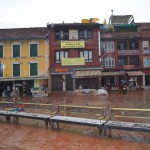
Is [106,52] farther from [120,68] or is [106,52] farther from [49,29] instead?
[49,29]

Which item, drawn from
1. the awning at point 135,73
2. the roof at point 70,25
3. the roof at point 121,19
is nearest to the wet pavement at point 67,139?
the roof at point 70,25

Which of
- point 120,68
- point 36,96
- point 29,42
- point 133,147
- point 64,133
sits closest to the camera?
point 133,147

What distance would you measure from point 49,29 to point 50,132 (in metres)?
25.2

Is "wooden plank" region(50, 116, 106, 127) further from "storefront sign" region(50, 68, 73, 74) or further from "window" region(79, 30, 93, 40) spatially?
"window" region(79, 30, 93, 40)

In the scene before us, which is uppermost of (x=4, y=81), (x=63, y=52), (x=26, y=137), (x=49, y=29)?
(x=49, y=29)

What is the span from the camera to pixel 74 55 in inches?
1275

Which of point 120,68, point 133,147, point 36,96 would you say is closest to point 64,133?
point 133,147

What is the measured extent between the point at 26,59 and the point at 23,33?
3.91 metres

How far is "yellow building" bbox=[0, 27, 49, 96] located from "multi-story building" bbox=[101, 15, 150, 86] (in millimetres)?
10704

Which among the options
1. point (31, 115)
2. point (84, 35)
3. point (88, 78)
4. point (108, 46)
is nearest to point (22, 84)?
point (88, 78)

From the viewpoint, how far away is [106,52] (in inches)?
1508

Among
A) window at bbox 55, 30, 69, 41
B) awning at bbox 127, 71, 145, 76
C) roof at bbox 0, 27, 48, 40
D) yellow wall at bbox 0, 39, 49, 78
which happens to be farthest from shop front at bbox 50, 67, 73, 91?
awning at bbox 127, 71, 145, 76

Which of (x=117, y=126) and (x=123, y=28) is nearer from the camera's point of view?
(x=117, y=126)

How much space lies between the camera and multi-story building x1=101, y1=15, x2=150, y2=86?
3797cm
